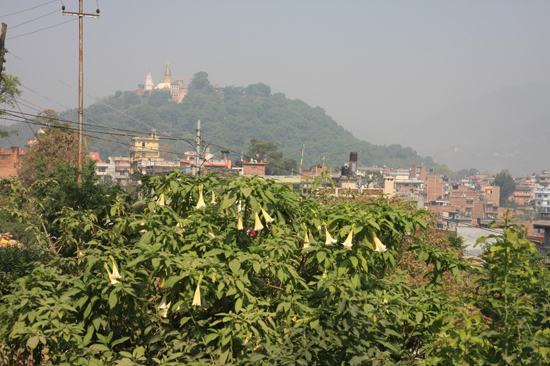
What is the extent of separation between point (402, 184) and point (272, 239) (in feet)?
525

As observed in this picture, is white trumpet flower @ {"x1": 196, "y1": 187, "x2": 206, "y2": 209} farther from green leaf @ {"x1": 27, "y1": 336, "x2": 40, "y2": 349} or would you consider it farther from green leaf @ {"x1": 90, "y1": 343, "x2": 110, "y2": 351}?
green leaf @ {"x1": 27, "y1": 336, "x2": 40, "y2": 349}

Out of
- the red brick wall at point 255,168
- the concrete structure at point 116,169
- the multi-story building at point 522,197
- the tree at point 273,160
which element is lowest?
the multi-story building at point 522,197

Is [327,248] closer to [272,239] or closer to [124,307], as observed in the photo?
[272,239]

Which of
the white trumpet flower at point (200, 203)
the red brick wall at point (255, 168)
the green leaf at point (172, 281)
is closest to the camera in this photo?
the green leaf at point (172, 281)

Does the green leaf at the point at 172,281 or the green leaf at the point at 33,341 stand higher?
the green leaf at the point at 172,281

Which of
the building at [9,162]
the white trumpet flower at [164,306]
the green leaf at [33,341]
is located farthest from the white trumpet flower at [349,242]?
the building at [9,162]

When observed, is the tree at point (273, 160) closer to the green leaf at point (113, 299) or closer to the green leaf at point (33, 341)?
the green leaf at point (113, 299)

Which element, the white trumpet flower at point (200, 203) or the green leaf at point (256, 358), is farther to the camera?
the white trumpet flower at point (200, 203)

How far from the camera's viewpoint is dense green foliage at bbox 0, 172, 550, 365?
330cm

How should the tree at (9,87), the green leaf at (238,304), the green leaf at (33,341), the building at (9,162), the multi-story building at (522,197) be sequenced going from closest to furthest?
the green leaf at (33,341) < the green leaf at (238,304) < the tree at (9,87) < the building at (9,162) < the multi-story building at (522,197)

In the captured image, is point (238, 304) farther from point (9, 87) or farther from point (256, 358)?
point (9, 87)

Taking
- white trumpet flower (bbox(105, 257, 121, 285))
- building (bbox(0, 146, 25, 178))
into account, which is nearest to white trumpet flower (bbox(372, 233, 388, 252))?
white trumpet flower (bbox(105, 257, 121, 285))

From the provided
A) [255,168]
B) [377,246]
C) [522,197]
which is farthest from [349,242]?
[522,197]

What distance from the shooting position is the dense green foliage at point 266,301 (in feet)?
10.8
